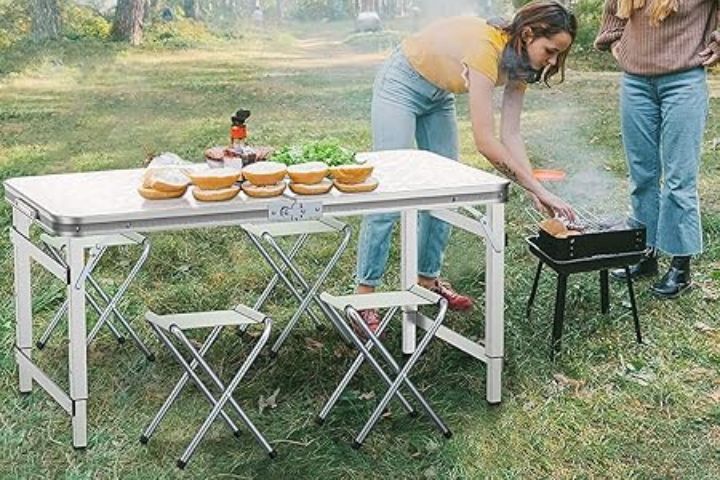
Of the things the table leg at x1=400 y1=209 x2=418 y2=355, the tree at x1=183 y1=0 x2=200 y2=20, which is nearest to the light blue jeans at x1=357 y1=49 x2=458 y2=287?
the table leg at x1=400 y1=209 x2=418 y2=355

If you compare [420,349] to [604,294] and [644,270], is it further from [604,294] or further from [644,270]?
[644,270]

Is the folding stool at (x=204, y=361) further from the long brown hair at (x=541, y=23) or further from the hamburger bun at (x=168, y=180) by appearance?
the long brown hair at (x=541, y=23)

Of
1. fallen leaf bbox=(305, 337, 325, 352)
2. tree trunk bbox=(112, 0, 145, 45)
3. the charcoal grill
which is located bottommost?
fallen leaf bbox=(305, 337, 325, 352)

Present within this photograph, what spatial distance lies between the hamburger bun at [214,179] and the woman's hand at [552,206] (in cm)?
108

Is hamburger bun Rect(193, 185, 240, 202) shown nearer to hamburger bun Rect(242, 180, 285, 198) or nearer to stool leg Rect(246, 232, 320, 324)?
hamburger bun Rect(242, 180, 285, 198)

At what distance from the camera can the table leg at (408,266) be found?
13.4 ft

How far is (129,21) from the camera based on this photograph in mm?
10680

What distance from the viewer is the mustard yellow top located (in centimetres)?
375

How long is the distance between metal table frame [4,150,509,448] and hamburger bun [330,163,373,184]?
0.05 m

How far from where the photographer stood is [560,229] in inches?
159

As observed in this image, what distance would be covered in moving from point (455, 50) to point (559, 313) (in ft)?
3.09

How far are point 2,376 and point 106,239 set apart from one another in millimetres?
574

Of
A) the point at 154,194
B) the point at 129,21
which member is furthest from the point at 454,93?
the point at 129,21

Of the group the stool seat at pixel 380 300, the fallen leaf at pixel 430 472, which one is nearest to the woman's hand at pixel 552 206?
the stool seat at pixel 380 300
